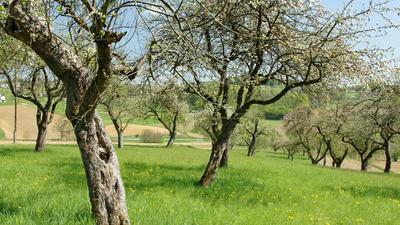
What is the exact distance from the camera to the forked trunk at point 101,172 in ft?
21.7

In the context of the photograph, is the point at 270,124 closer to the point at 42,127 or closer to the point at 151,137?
the point at 151,137

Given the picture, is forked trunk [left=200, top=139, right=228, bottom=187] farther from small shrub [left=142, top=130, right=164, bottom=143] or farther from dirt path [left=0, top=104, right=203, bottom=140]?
small shrub [left=142, top=130, right=164, bottom=143]

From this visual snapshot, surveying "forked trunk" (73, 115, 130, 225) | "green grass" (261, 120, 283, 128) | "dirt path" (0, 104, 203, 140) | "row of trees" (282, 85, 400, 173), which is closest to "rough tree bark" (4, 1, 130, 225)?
"forked trunk" (73, 115, 130, 225)

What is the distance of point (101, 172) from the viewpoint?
22.0 ft

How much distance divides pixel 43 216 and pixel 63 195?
A: 2133 millimetres

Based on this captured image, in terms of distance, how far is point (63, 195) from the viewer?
9.66 metres

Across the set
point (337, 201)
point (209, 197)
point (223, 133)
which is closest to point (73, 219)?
point (209, 197)

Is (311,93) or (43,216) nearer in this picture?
(43,216)

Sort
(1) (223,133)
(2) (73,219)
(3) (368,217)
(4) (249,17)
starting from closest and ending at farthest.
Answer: (2) (73,219)
(3) (368,217)
(4) (249,17)
(1) (223,133)

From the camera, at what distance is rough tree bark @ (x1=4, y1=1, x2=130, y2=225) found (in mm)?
6000

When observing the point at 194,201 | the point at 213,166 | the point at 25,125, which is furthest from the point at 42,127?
the point at 25,125

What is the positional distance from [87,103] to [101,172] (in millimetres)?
1108

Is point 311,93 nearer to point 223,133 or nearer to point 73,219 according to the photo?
point 223,133

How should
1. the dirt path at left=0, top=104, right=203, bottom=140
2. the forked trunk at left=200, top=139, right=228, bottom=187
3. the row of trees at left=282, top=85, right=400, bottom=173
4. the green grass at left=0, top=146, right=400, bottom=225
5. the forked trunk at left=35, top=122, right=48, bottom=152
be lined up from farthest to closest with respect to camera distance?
the dirt path at left=0, top=104, right=203, bottom=140 → the row of trees at left=282, top=85, right=400, bottom=173 → the forked trunk at left=35, top=122, right=48, bottom=152 → the forked trunk at left=200, top=139, right=228, bottom=187 → the green grass at left=0, top=146, right=400, bottom=225
